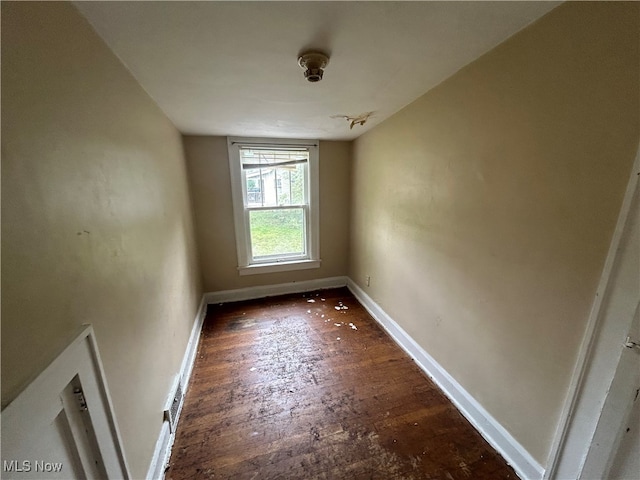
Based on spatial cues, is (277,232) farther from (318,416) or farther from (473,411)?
(473,411)

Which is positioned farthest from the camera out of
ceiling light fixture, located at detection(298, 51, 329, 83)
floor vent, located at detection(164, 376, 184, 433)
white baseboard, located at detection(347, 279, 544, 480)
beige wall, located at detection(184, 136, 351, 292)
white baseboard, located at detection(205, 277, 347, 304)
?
white baseboard, located at detection(205, 277, 347, 304)

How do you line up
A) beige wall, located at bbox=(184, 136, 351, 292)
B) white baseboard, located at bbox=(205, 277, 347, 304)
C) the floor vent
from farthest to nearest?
white baseboard, located at bbox=(205, 277, 347, 304)
beige wall, located at bbox=(184, 136, 351, 292)
the floor vent

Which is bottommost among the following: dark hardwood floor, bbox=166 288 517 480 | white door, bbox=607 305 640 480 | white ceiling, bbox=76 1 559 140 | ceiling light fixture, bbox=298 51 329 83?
dark hardwood floor, bbox=166 288 517 480

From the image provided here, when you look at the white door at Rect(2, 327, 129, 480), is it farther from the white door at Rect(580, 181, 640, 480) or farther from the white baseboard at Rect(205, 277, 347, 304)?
the white baseboard at Rect(205, 277, 347, 304)

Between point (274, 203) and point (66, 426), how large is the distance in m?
2.56

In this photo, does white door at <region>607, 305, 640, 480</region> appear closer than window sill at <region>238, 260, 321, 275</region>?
Yes

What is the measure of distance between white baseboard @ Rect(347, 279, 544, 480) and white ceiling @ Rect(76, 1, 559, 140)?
6.32 ft

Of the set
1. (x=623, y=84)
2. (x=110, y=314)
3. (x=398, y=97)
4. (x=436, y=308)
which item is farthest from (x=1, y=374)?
(x=398, y=97)

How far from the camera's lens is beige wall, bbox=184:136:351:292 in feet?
8.85

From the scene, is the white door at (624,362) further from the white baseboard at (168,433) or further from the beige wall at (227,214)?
the beige wall at (227,214)

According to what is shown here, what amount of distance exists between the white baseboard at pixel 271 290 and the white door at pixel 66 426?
7.16 feet

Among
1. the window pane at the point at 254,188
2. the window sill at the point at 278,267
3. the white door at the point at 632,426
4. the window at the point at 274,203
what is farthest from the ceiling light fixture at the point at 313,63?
the window sill at the point at 278,267

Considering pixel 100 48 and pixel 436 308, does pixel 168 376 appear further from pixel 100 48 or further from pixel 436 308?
pixel 436 308

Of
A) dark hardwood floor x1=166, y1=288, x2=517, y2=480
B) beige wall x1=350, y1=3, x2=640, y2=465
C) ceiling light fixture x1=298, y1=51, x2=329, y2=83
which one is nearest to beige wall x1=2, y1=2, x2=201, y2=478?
dark hardwood floor x1=166, y1=288, x2=517, y2=480
